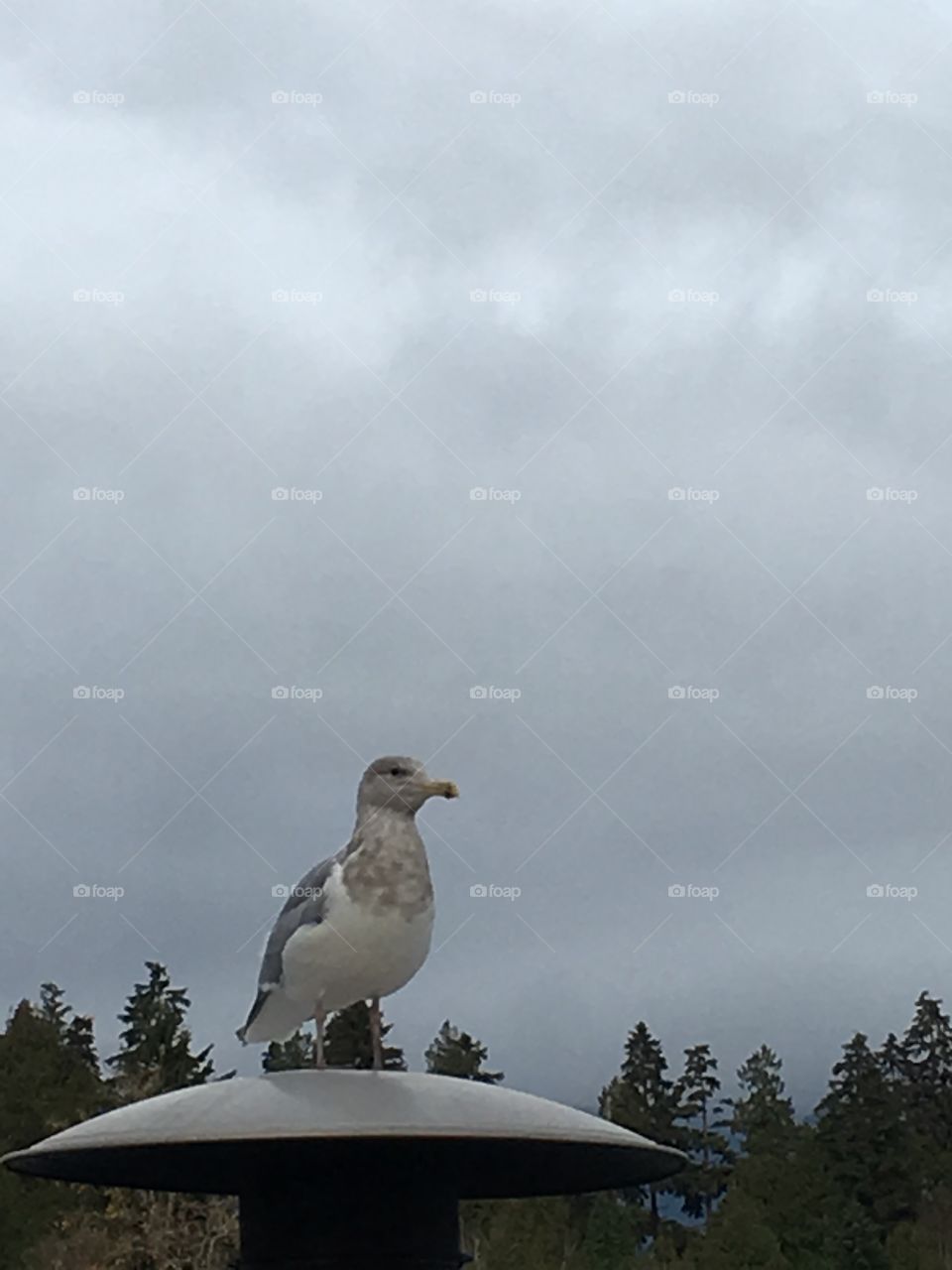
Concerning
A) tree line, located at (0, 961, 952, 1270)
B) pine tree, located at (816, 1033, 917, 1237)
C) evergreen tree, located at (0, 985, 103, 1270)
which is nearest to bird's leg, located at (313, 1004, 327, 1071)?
tree line, located at (0, 961, 952, 1270)

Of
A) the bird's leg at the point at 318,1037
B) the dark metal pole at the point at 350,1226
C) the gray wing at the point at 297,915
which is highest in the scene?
the gray wing at the point at 297,915

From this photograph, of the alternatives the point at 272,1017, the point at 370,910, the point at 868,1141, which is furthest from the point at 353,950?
the point at 868,1141

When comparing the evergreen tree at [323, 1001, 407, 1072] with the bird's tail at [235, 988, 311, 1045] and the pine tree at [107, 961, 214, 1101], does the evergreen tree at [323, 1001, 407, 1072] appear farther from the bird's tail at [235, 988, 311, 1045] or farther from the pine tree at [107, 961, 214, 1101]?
the bird's tail at [235, 988, 311, 1045]

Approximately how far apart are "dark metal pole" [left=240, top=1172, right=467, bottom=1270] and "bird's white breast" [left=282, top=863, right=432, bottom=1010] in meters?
1.11

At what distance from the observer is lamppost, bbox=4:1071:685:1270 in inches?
301

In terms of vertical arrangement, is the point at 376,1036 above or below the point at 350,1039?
below

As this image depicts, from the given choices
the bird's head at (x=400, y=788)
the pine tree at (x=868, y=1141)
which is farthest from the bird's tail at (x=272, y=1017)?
the pine tree at (x=868, y=1141)

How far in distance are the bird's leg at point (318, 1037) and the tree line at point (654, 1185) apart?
1489cm

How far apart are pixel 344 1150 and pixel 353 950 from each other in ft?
3.88

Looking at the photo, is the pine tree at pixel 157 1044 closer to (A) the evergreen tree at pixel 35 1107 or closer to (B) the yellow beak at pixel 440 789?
(A) the evergreen tree at pixel 35 1107

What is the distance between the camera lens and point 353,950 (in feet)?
28.8

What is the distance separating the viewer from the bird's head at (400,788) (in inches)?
350

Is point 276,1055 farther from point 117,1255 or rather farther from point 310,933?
point 310,933

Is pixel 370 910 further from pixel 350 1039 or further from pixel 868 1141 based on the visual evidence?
pixel 868 1141
